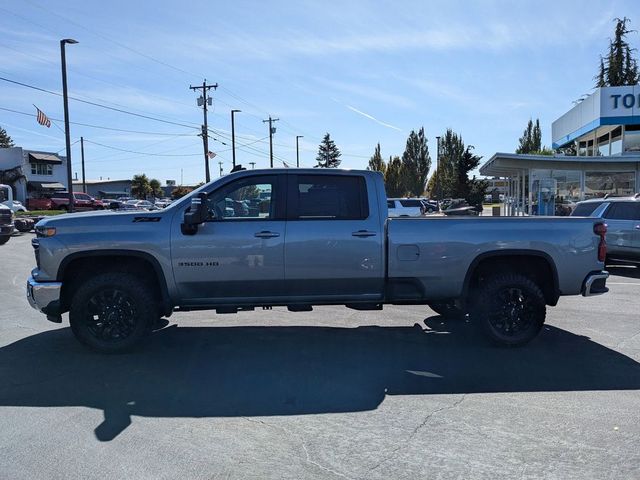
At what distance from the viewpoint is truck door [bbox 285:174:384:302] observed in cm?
614

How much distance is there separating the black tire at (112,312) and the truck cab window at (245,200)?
1.22 m

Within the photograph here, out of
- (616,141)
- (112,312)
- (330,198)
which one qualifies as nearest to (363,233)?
(330,198)

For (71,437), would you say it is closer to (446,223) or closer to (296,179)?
(296,179)

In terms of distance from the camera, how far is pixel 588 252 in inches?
256

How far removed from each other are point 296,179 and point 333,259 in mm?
1048

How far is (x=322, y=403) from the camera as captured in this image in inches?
188

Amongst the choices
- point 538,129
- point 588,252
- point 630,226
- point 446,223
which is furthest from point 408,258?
point 538,129

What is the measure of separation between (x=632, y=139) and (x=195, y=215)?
1078 inches

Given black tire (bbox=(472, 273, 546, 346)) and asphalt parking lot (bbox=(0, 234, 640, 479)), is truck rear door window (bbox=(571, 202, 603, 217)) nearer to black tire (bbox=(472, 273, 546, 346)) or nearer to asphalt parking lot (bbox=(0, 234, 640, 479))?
asphalt parking lot (bbox=(0, 234, 640, 479))

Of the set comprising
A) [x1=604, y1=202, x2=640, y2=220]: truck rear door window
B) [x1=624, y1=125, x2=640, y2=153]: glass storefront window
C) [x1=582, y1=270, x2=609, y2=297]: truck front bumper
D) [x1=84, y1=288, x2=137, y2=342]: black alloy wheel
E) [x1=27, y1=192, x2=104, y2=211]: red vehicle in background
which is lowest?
[x1=84, y1=288, x2=137, y2=342]: black alloy wheel

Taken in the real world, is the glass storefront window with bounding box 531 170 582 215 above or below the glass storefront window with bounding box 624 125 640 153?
below

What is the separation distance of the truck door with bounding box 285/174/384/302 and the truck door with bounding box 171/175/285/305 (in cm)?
19

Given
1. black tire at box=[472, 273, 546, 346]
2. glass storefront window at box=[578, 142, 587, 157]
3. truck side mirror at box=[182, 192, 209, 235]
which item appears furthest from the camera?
glass storefront window at box=[578, 142, 587, 157]

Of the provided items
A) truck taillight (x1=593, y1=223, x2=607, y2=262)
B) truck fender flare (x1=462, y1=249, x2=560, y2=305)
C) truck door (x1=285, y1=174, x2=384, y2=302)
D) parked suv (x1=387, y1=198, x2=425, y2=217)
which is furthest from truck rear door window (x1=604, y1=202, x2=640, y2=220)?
parked suv (x1=387, y1=198, x2=425, y2=217)
